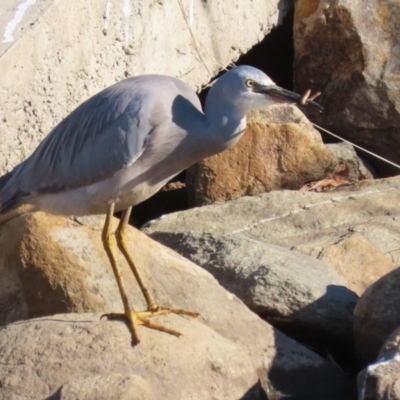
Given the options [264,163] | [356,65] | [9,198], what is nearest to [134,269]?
[9,198]

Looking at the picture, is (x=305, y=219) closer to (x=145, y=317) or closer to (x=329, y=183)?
(x=329, y=183)

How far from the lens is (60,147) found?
5.16 meters

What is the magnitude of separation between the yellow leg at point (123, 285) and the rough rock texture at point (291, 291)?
0.55m

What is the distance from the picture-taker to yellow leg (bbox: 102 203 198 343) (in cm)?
450

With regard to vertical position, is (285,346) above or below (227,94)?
below

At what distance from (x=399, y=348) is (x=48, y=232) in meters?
1.91

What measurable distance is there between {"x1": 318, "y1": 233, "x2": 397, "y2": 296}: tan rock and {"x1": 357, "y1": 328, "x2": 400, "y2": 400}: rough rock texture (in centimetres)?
189

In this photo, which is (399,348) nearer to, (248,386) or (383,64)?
(248,386)

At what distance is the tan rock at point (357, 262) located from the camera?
5852 mm

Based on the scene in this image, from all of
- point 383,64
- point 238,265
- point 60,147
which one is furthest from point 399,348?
point 383,64

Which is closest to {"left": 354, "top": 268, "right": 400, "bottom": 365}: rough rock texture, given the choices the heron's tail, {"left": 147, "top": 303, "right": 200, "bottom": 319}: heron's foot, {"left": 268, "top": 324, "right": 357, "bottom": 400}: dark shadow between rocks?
{"left": 268, "top": 324, "right": 357, "bottom": 400}: dark shadow between rocks

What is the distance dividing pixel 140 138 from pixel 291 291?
1.10 metres

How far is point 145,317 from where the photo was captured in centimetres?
465

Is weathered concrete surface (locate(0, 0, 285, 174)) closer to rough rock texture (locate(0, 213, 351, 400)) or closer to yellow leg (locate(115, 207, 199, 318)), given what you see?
rough rock texture (locate(0, 213, 351, 400))
